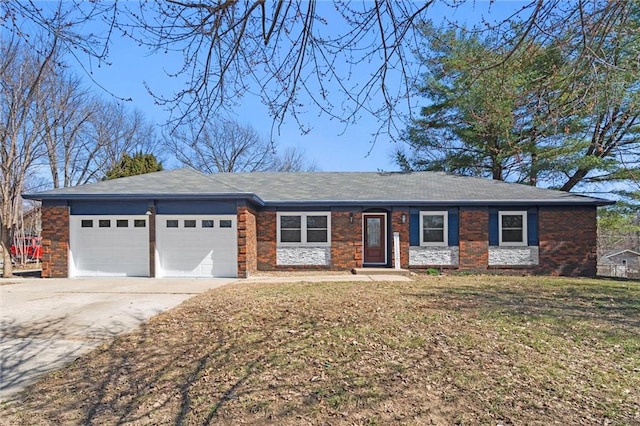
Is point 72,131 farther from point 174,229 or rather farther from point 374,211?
point 374,211

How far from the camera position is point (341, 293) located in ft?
30.9

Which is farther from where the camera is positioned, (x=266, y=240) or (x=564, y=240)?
(x=266, y=240)

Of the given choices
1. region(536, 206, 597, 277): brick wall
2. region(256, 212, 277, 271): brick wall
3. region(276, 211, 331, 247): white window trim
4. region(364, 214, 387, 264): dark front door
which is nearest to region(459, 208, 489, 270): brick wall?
region(536, 206, 597, 277): brick wall

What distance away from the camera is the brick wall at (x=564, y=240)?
47.2 feet

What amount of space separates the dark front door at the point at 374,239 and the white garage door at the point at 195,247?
504 centimetres

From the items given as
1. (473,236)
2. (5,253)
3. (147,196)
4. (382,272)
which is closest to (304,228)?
(382,272)

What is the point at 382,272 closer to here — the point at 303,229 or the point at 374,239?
the point at 374,239

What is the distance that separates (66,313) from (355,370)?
6.06 m

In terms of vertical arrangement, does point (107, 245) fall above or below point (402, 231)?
below

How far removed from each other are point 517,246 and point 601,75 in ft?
37.2

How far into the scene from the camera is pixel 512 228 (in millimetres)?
14547

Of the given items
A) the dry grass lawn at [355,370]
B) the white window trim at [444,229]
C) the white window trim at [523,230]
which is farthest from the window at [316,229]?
the dry grass lawn at [355,370]

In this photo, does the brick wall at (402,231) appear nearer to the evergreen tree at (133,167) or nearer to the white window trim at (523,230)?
the white window trim at (523,230)

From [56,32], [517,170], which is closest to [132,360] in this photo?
[56,32]
